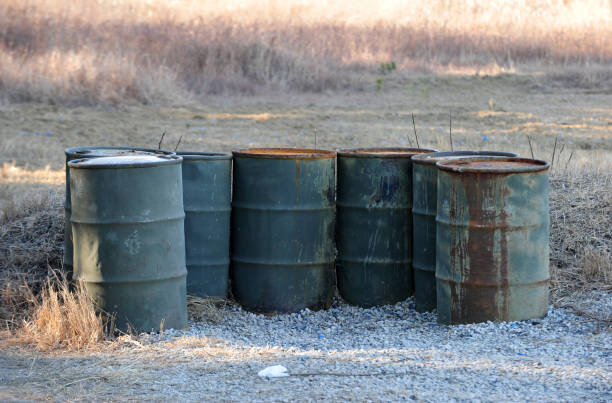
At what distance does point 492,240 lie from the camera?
472 cm

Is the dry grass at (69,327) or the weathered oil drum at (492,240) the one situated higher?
the weathered oil drum at (492,240)

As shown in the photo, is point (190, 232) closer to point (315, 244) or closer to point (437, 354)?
point (315, 244)

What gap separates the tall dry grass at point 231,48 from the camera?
15.2m

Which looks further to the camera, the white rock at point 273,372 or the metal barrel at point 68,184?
the metal barrel at point 68,184

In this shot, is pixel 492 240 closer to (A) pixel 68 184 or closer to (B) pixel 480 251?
(B) pixel 480 251

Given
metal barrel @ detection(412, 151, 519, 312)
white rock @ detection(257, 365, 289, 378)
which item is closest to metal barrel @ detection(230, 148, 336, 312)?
metal barrel @ detection(412, 151, 519, 312)

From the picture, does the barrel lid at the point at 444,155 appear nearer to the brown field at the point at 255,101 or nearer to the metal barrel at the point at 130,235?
the brown field at the point at 255,101

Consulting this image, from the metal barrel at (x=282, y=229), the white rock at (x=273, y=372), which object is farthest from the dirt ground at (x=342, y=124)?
the white rock at (x=273, y=372)

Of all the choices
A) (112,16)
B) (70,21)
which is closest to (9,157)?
(70,21)

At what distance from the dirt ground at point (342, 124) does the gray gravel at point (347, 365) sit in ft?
9.90

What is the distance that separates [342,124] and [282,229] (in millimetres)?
7885

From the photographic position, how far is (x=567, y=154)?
10.1 metres

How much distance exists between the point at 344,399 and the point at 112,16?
19.3 m

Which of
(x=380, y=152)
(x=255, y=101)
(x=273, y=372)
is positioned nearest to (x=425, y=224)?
(x=380, y=152)
